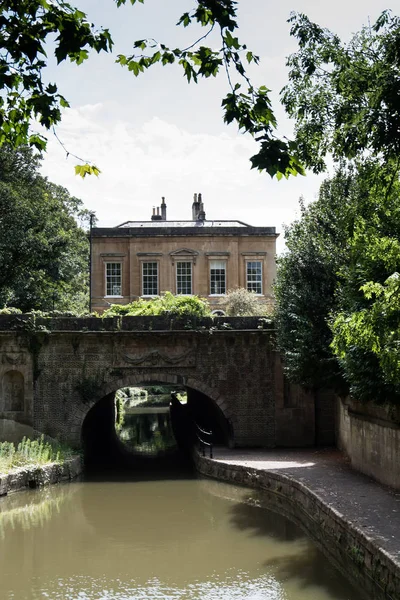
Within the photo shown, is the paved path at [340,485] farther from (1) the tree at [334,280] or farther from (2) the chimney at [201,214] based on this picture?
(2) the chimney at [201,214]

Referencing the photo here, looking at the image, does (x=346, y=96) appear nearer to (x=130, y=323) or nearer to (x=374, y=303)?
(x=374, y=303)

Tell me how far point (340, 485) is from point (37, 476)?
7.75 meters

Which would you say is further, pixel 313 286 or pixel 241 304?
pixel 241 304

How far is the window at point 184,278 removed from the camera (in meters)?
37.6

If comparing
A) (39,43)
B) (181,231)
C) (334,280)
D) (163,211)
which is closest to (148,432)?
(181,231)

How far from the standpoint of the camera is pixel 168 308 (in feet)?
78.0

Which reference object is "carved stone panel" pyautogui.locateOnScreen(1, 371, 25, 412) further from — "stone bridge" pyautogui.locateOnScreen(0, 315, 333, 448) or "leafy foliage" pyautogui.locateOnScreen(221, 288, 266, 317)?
"leafy foliage" pyautogui.locateOnScreen(221, 288, 266, 317)

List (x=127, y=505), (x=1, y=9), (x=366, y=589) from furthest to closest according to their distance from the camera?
(x=127, y=505)
(x=366, y=589)
(x=1, y=9)

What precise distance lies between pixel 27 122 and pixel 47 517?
11140 mm

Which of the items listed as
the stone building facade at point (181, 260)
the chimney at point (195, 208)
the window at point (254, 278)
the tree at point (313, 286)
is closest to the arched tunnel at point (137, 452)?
the tree at point (313, 286)

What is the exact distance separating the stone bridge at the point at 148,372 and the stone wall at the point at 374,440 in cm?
335

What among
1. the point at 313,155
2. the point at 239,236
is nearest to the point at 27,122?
the point at 313,155

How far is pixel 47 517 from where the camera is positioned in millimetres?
16000

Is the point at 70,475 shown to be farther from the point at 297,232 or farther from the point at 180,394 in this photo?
the point at 180,394
